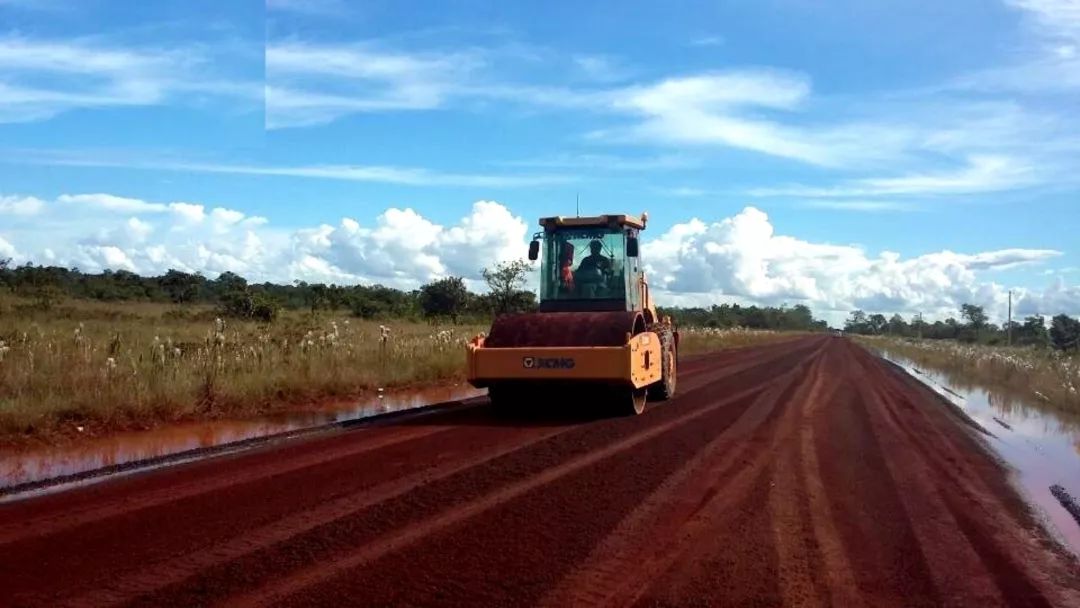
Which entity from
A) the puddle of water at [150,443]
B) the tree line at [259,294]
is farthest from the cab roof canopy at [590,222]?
the tree line at [259,294]

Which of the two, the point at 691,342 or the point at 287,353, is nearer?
the point at 287,353

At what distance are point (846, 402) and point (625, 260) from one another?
6.35 m

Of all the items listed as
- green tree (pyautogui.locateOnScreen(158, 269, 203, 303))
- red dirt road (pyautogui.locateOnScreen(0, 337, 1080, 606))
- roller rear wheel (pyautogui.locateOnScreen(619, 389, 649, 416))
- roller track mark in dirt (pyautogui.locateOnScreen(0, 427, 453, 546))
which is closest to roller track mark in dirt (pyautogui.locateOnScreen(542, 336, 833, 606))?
red dirt road (pyautogui.locateOnScreen(0, 337, 1080, 606))

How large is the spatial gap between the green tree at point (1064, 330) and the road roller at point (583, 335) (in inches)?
2945

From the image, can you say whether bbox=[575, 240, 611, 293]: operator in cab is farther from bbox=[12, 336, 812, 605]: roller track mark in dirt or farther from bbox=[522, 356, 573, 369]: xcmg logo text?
bbox=[12, 336, 812, 605]: roller track mark in dirt

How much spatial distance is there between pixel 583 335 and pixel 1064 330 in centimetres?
8581

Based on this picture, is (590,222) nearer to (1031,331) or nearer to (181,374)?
(181,374)

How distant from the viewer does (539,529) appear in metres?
6.75

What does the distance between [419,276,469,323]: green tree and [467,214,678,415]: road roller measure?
34.8 m

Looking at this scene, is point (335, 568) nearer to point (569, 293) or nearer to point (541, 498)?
point (541, 498)

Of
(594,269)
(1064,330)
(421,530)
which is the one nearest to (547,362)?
(594,269)

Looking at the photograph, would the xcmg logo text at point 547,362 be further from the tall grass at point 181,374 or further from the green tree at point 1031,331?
the green tree at point 1031,331

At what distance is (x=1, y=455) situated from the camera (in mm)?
10156

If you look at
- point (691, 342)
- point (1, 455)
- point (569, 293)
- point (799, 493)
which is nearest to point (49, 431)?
point (1, 455)
